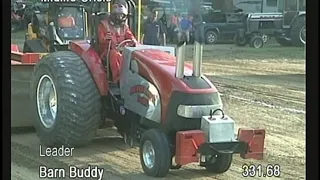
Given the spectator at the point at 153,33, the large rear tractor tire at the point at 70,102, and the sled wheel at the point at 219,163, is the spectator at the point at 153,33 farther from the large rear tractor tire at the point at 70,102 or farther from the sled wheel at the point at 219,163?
the sled wheel at the point at 219,163

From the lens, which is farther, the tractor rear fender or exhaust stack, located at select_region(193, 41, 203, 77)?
the tractor rear fender

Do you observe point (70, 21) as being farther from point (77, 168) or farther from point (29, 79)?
point (77, 168)

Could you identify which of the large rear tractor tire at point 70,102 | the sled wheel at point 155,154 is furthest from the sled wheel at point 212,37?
the large rear tractor tire at point 70,102

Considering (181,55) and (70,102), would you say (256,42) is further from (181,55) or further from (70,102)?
(70,102)

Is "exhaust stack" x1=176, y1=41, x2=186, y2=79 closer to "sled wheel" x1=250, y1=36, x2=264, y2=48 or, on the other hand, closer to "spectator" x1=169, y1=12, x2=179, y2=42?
"spectator" x1=169, y1=12, x2=179, y2=42

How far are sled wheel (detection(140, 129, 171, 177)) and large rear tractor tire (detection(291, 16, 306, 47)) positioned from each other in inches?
37.4

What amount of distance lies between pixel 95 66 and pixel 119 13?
0.35 m

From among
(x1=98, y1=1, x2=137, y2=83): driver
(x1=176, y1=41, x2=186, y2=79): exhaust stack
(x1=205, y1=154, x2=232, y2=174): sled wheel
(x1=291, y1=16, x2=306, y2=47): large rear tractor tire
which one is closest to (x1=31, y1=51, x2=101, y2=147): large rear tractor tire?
(x1=98, y1=1, x2=137, y2=83): driver

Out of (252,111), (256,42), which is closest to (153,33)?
(256,42)

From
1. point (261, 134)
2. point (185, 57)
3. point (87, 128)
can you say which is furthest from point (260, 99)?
point (87, 128)

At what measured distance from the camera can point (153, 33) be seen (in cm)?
488

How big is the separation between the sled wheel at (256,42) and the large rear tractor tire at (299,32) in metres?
0.19

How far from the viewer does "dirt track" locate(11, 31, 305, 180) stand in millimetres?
4863

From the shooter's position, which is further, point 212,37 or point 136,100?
point 136,100
